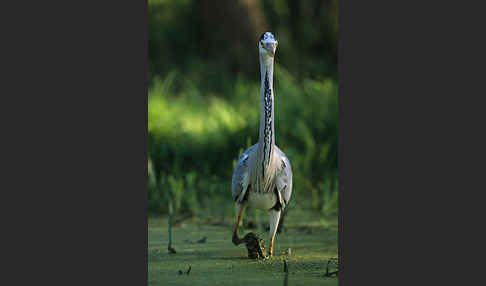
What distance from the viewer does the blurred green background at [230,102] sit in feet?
21.0

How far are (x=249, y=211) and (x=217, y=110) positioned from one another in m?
2.36

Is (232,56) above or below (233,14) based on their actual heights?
below

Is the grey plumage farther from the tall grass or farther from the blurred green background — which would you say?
the tall grass

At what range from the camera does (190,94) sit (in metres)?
10.1

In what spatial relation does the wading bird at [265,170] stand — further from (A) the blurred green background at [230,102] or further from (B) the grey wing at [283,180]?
(A) the blurred green background at [230,102]

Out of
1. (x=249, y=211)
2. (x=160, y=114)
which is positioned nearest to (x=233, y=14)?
(x=160, y=114)

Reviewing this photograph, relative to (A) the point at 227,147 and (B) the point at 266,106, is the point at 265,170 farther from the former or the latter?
(A) the point at 227,147

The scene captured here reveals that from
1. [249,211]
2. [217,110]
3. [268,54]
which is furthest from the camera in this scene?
[217,110]

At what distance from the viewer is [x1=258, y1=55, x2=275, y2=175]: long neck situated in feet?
13.1

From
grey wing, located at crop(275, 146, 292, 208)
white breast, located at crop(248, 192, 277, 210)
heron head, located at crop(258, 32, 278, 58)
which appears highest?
heron head, located at crop(258, 32, 278, 58)

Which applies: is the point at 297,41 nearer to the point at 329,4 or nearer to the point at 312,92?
the point at 329,4

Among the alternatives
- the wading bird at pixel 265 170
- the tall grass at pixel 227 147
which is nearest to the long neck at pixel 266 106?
the wading bird at pixel 265 170

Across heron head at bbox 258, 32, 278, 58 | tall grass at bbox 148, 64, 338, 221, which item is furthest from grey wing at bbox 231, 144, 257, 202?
tall grass at bbox 148, 64, 338, 221

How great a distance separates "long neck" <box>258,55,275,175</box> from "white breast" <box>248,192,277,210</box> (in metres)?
0.32
